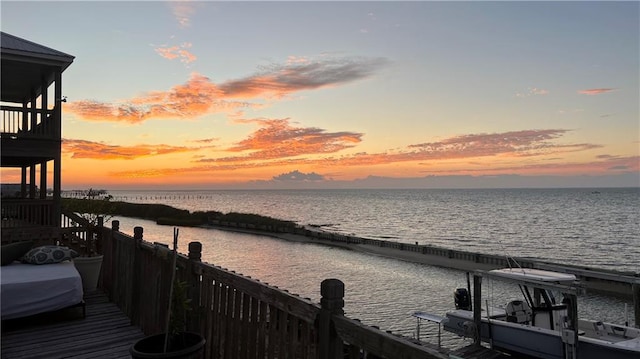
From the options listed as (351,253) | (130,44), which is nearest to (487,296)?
(351,253)

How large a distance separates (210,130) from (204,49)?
17.7 meters

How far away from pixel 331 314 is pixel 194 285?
246cm

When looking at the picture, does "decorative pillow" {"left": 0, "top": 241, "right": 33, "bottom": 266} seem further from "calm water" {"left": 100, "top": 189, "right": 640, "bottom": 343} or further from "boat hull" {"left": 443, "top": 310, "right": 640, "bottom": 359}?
"calm water" {"left": 100, "top": 189, "right": 640, "bottom": 343}

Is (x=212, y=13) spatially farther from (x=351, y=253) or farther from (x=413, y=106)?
(x=351, y=253)

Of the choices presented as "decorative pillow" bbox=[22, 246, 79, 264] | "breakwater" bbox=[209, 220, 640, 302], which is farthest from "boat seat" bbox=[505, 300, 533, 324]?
"decorative pillow" bbox=[22, 246, 79, 264]

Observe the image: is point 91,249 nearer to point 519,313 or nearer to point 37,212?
point 37,212

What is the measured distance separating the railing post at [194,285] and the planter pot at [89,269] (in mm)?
4911

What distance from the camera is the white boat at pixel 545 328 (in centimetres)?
962

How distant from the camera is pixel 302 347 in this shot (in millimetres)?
3129

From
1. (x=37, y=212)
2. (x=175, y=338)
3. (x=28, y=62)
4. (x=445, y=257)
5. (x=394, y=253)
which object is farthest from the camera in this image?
(x=394, y=253)

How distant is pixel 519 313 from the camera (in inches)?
474

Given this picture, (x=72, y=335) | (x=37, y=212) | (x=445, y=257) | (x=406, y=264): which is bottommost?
(x=406, y=264)

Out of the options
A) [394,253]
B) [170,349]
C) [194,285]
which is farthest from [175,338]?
[394,253]

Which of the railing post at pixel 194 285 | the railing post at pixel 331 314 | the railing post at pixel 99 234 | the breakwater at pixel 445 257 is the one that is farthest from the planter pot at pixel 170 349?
the breakwater at pixel 445 257
